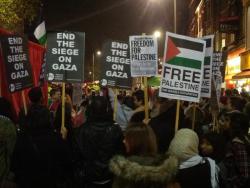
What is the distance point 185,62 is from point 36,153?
2.70 meters

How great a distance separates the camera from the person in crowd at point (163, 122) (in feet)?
22.3

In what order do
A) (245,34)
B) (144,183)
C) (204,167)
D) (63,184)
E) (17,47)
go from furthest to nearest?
(245,34)
(17,47)
(63,184)
(204,167)
(144,183)

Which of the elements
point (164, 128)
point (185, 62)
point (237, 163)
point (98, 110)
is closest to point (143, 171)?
point (237, 163)

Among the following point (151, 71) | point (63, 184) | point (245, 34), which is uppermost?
point (245, 34)

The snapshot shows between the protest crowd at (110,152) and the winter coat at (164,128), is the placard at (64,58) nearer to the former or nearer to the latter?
the winter coat at (164,128)

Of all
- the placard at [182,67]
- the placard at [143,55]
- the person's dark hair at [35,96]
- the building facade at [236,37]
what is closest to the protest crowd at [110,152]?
the placard at [182,67]

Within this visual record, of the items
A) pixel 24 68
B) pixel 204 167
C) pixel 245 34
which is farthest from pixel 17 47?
pixel 245 34

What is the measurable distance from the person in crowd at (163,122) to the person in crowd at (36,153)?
1557 millimetres

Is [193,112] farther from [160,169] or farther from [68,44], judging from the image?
[160,169]

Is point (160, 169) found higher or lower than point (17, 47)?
lower

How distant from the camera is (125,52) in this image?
1004 cm

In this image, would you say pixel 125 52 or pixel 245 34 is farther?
pixel 245 34

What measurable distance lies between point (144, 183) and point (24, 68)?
485 centimetres

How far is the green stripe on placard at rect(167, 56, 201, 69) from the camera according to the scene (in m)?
7.23
